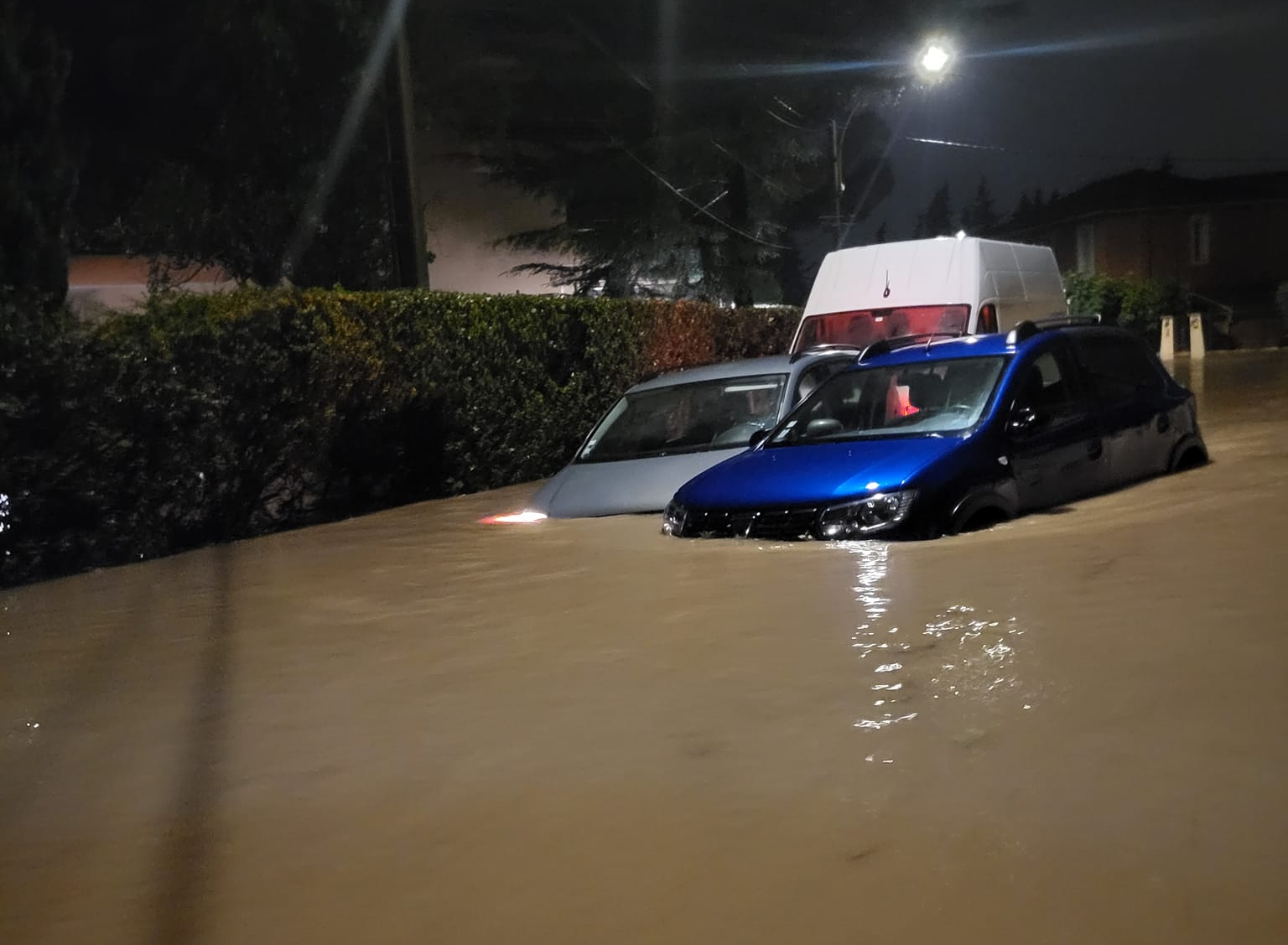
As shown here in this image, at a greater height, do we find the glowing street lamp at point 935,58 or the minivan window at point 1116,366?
the glowing street lamp at point 935,58

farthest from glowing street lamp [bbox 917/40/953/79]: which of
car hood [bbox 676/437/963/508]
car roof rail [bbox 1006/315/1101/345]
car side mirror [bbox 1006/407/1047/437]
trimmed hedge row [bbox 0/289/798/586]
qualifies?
car hood [bbox 676/437/963/508]

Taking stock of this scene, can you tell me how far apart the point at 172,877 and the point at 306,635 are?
10.1ft

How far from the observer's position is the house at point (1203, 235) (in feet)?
192

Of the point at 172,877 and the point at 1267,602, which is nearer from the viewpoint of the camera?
the point at 172,877

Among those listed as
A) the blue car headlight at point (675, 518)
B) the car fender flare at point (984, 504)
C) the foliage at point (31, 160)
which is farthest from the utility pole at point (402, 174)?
the car fender flare at point (984, 504)

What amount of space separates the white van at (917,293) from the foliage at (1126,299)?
31490mm

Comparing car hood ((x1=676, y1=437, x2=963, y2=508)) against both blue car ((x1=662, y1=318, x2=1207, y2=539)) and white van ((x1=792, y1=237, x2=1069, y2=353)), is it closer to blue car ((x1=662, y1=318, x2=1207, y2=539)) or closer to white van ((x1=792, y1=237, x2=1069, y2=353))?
blue car ((x1=662, y1=318, x2=1207, y2=539))

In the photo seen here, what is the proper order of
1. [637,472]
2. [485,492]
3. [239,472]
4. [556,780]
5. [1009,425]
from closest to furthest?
[556,780] < [1009,425] < [637,472] < [239,472] < [485,492]

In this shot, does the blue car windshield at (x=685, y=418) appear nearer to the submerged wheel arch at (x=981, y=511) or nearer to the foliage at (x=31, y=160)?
the submerged wheel arch at (x=981, y=511)

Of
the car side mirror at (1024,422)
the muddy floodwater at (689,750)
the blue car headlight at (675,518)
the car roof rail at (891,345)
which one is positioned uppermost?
the car roof rail at (891,345)

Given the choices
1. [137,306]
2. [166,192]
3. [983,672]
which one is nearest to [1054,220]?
[166,192]

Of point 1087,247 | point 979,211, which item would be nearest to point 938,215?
point 979,211

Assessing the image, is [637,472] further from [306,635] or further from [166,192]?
[166,192]

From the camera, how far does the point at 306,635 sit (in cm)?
700
